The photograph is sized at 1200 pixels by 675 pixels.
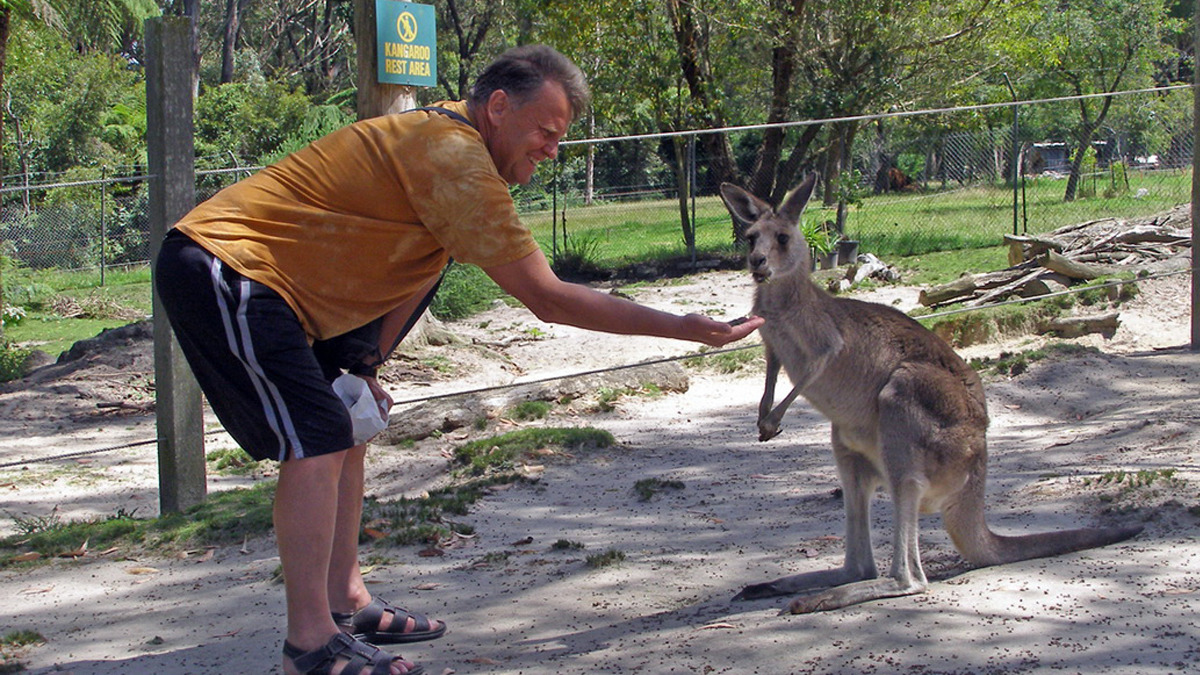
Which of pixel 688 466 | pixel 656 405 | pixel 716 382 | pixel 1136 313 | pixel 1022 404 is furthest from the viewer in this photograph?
pixel 1136 313

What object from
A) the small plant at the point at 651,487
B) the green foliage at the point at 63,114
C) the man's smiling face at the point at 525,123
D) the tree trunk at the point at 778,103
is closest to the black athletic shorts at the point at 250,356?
the man's smiling face at the point at 525,123

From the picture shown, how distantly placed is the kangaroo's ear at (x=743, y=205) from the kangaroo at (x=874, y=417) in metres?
0.01

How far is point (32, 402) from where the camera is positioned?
29.7ft

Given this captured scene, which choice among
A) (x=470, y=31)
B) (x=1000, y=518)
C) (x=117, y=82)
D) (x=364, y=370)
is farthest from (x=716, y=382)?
(x=470, y=31)

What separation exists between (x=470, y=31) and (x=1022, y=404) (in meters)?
32.3

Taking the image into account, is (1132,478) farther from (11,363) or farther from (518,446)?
(11,363)

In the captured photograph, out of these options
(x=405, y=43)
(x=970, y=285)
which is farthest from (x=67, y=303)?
(x=970, y=285)

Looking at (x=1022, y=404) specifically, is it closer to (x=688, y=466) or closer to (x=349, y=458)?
(x=688, y=466)

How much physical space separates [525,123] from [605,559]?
6.71 feet

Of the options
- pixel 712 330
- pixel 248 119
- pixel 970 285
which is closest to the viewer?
pixel 712 330

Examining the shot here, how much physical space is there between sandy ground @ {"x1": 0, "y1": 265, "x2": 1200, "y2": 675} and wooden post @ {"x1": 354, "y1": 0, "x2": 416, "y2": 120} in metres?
3.26

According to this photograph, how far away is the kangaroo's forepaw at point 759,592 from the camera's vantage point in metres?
3.96

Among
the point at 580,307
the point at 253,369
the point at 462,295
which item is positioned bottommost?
the point at 462,295

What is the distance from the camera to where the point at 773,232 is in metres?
→ 4.37
